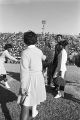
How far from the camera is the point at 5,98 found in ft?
26.0

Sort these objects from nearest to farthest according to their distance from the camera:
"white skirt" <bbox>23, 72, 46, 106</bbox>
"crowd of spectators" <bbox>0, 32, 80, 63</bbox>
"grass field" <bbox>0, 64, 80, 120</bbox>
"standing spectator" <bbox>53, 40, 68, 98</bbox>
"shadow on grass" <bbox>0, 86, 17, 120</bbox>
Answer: "white skirt" <bbox>23, 72, 46, 106</bbox>, "grass field" <bbox>0, 64, 80, 120</bbox>, "shadow on grass" <bbox>0, 86, 17, 120</bbox>, "standing spectator" <bbox>53, 40, 68, 98</bbox>, "crowd of spectators" <bbox>0, 32, 80, 63</bbox>

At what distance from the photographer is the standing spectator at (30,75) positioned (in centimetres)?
502

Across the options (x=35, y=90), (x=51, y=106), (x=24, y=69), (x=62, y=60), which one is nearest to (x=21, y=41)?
(x=62, y=60)

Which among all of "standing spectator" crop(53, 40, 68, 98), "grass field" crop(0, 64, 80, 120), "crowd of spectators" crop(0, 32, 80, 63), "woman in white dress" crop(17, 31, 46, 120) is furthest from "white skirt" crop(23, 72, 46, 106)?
"crowd of spectators" crop(0, 32, 80, 63)

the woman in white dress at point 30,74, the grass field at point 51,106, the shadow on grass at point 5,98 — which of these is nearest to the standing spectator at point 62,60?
the grass field at point 51,106

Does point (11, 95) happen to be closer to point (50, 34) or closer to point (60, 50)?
point (60, 50)

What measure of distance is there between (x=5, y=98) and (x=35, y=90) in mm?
2795

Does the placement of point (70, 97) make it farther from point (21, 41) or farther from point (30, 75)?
point (21, 41)

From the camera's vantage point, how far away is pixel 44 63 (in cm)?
875

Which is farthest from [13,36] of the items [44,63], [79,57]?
[79,57]

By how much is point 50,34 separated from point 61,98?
1422 cm

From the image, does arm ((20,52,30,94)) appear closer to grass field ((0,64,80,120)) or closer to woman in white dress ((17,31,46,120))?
woman in white dress ((17,31,46,120))

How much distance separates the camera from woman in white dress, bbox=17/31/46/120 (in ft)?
16.5

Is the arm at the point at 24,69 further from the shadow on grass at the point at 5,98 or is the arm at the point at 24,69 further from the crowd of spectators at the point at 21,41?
the crowd of spectators at the point at 21,41
